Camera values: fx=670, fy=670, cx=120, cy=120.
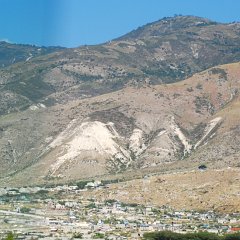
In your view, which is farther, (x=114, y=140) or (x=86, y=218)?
(x=114, y=140)

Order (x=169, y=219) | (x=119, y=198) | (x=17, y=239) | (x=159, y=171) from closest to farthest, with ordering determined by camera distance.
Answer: (x=17, y=239) < (x=169, y=219) < (x=119, y=198) < (x=159, y=171)

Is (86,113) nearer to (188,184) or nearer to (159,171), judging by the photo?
(159,171)

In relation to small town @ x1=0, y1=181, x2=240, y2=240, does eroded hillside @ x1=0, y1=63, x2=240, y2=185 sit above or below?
above

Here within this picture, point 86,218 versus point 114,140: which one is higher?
point 114,140

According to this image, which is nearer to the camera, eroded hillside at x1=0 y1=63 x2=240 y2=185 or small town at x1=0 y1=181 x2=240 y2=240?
small town at x1=0 y1=181 x2=240 y2=240

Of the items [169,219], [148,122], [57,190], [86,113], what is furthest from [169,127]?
[169,219]

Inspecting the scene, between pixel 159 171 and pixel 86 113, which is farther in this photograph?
pixel 86 113

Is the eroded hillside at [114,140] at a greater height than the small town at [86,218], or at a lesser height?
greater

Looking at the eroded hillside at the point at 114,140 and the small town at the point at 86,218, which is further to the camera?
the eroded hillside at the point at 114,140
